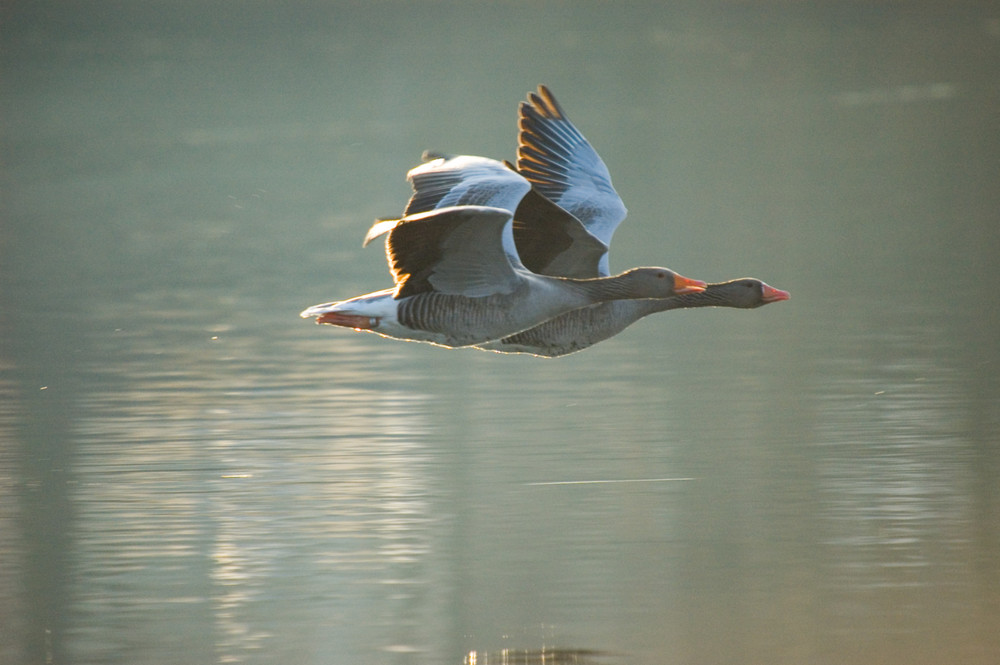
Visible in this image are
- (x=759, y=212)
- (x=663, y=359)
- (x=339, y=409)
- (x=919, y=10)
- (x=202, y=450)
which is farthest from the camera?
(x=919, y=10)

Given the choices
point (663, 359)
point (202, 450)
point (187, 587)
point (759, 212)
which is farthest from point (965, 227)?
point (187, 587)

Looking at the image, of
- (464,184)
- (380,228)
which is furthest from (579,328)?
(380,228)

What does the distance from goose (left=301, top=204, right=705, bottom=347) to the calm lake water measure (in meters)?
1.70

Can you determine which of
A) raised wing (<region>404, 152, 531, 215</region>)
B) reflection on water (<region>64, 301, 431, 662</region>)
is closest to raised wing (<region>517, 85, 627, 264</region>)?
raised wing (<region>404, 152, 531, 215</region>)

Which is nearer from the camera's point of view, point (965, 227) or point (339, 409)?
point (339, 409)

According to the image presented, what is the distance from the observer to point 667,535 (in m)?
13.0

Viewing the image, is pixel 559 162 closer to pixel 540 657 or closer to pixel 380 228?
pixel 380 228

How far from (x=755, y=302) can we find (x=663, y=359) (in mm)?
6850

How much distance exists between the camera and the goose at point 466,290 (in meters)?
11.6

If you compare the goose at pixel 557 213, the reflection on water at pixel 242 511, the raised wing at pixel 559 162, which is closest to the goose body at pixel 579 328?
the goose at pixel 557 213

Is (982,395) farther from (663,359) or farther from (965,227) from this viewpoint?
(965,227)

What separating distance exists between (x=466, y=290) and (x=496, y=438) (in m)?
4.33

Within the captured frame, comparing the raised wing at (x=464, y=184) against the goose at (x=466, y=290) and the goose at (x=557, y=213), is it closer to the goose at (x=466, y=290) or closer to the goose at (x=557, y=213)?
the goose at (x=557, y=213)

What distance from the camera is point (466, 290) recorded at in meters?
12.0
